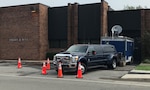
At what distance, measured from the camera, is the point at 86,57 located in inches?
724

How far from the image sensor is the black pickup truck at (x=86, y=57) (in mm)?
17719

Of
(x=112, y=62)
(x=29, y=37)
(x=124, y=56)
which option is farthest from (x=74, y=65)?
(x=29, y=37)

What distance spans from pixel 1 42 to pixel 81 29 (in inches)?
408

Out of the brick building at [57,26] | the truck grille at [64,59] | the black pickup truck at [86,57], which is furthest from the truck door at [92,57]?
the brick building at [57,26]

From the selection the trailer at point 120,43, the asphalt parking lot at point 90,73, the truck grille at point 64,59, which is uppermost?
the trailer at point 120,43

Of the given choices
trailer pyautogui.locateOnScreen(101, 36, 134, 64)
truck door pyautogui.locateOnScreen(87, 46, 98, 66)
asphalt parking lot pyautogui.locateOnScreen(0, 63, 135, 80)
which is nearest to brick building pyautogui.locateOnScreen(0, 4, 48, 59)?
trailer pyautogui.locateOnScreen(101, 36, 134, 64)

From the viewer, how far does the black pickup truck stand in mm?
17719

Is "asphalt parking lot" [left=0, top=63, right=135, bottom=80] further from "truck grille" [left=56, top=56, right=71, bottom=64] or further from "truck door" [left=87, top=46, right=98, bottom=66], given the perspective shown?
"truck grille" [left=56, top=56, right=71, bottom=64]

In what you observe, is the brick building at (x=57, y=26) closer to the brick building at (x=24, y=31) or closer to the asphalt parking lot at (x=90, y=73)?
the brick building at (x=24, y=31)

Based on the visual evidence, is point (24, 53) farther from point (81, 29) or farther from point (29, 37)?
point (81, 29)

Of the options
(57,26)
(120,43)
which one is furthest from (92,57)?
(57,26)

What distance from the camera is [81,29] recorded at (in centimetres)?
3244

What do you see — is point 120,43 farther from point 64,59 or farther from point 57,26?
point 57,26

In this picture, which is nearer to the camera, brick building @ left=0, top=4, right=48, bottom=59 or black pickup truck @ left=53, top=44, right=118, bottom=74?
black pickup truck @ left=53, top=44, right=118, bottom=74
